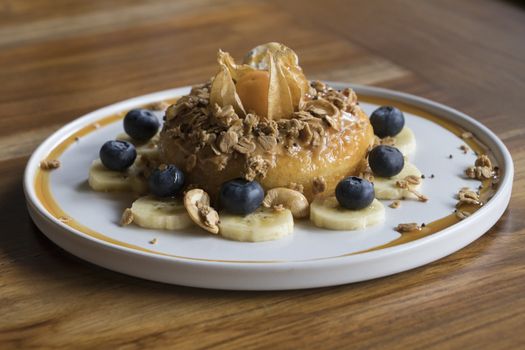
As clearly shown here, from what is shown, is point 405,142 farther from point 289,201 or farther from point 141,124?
point 141,124

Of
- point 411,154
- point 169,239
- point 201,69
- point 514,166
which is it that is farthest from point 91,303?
point 201,69

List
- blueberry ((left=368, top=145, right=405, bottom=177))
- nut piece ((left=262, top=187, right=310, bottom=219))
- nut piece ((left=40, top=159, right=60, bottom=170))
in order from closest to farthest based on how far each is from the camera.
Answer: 1. nut piece ((left=262, top=187, right=310, bottom=219))
2. blueberry ((left=368, top=145, right=405, bottom=177))
3. nut piece ((left=40, top=159, right=60, bottom=170))

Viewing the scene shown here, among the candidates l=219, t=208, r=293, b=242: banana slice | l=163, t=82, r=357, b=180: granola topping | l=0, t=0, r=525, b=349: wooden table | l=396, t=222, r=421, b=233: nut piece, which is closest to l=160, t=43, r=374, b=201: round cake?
A: l=163, t=82, r=357, b=180: granola topping

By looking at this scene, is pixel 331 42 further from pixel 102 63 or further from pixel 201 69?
pixel 102 63

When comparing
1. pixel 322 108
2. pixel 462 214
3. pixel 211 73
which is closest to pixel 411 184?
pixel 462 214

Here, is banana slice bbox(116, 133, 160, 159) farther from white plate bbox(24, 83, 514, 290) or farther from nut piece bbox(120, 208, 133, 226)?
nut piece bbox(120, 208, 133, 226)

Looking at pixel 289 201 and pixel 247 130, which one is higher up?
pixel 247 130
